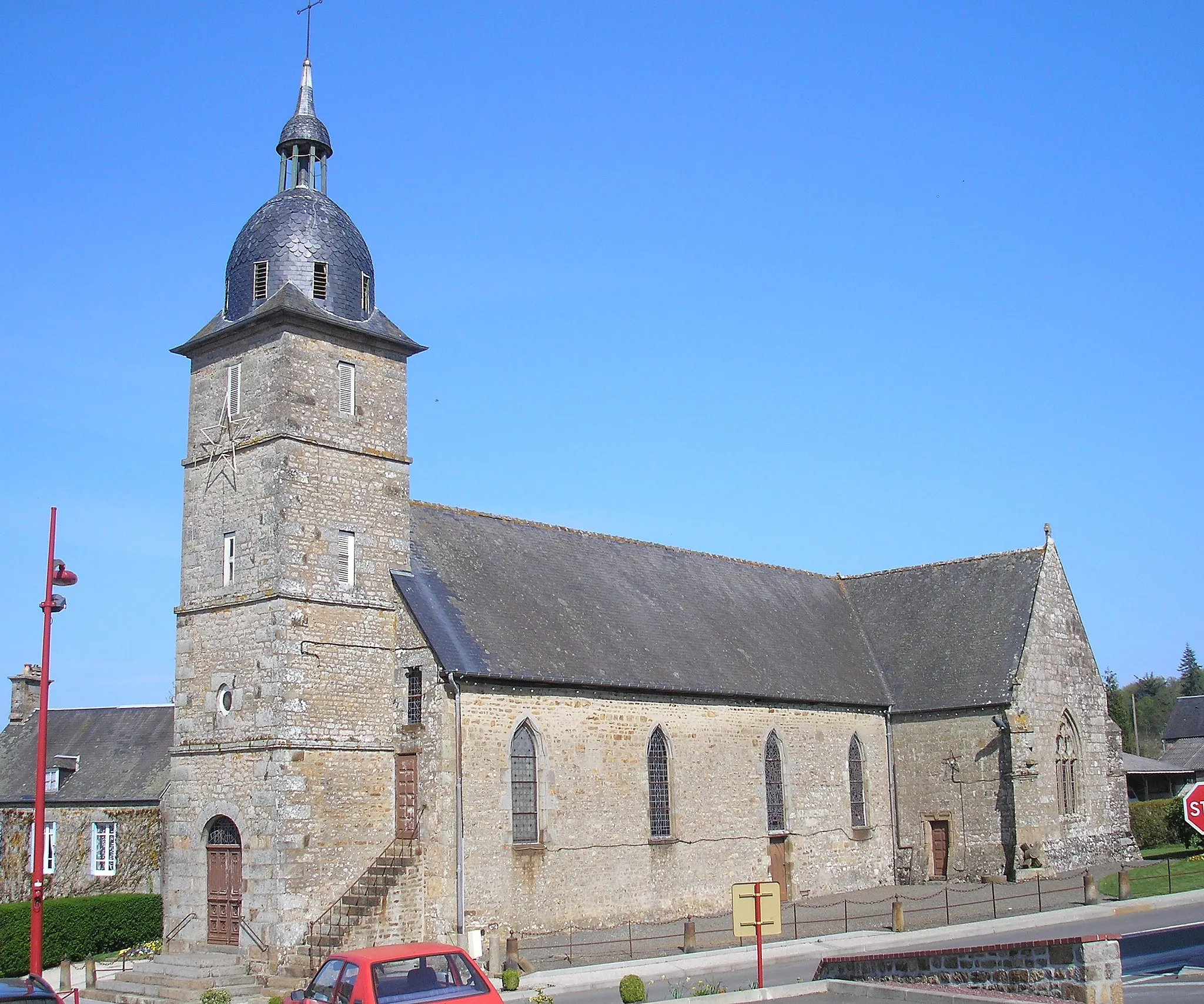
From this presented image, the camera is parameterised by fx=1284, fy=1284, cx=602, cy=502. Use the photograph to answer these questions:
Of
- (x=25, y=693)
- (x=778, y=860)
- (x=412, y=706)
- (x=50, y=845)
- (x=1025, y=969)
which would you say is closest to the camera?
(x=1025, y=969)

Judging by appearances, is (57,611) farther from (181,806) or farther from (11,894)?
(11,894)

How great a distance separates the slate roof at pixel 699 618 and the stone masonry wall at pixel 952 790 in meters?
0.69

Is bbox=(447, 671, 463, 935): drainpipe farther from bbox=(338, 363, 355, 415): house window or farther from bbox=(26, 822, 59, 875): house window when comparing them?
bbox=(26, 822, 59, 875): house window

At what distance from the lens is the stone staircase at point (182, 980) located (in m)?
21.5

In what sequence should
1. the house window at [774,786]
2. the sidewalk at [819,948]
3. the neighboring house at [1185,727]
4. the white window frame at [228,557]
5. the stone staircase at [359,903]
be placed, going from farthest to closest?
1. the neighboring house at [1185,727]
2. the house window at [774,786]
3. the white window frame at [228,557]
4. the stone staircase at [359,903]
5. the sidewalk at [819,948]

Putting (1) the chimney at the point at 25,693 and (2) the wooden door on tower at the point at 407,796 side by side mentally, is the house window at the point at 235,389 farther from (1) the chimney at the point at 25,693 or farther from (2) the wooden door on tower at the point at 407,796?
(1) the chimney at the point at 25,693

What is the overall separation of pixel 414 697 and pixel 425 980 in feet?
43.5

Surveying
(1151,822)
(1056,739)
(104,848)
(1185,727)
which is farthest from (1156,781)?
(104,848)

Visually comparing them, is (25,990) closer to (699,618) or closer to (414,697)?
(414,697)

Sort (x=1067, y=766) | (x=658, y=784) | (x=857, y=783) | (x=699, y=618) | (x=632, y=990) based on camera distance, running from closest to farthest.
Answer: (x=632, y=990) → (x=658, y=784) → (x=699, y=618) → (x=857, y=783) → (x=1067, y=766)

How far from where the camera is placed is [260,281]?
85.5ft

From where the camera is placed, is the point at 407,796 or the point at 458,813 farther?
the point at 407,796

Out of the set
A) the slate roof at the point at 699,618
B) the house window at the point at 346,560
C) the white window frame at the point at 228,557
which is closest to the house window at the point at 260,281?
the white window frame at the point at 228,557

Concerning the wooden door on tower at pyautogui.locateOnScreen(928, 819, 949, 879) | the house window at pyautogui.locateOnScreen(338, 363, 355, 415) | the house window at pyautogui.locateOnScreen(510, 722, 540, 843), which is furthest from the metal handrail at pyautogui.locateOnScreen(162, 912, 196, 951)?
the wooden door on tower at pyautogui.locateOnScreen(928, 819, 949, 879)
